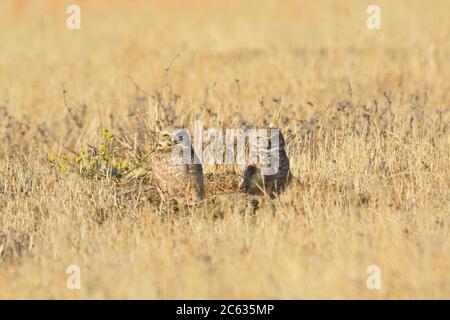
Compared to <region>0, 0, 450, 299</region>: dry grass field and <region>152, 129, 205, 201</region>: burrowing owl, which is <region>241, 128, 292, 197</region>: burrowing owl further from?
<region>152, 129, 205, 201</region>: burrowing owl

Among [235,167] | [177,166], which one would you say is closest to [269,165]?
[177,166]

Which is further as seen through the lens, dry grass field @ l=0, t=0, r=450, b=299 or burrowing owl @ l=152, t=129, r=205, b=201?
burrowing owl @ l=152, t=129, r=205, b=201

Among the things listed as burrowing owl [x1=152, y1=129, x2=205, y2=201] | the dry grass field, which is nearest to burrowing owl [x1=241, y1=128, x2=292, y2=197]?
the dry grass field

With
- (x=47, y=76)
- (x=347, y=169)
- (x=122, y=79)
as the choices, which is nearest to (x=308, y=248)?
(x=347, y=169)

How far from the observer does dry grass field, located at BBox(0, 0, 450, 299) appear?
5.61 m

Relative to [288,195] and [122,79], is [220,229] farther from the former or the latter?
[122,79]

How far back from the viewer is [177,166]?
7070 millimetres

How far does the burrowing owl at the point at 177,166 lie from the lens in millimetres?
7078

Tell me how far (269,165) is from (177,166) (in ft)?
2.76

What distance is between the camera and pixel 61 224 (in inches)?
263

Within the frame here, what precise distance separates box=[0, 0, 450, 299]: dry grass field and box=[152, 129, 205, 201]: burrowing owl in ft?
0.67

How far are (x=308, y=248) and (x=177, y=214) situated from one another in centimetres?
151

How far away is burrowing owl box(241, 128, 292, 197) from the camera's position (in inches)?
282

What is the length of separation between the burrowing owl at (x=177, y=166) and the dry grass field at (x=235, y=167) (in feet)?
0.67
